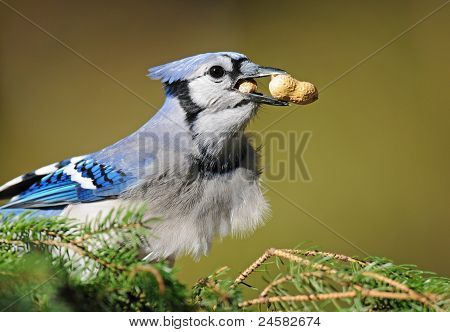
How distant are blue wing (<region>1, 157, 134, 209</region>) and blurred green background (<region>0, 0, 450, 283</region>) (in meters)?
0.79

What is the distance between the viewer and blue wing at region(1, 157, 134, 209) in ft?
4.77

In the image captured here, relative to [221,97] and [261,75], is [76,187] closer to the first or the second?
[221,97]

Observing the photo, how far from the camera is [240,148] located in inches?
59.1

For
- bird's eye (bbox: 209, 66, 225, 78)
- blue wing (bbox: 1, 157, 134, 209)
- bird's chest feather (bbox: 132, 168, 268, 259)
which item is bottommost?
bird's chest feather (bbox: 132, 168, 268, 259)

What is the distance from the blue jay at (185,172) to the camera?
1.39m

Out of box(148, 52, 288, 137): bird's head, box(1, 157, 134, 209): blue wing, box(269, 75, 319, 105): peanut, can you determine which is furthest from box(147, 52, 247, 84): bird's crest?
box(1, 157, 134, 209): blue wing

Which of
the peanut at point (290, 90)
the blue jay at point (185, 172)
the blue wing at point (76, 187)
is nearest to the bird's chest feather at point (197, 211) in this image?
the blue jay at point (185, 172)

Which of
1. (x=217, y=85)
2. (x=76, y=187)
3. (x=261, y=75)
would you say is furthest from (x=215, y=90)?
(x=76, y=187)

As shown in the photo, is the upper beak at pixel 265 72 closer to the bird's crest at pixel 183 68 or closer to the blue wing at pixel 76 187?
the bird's crest at pixel 183 68

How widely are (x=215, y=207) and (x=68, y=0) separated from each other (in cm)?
177

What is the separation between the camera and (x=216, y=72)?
A: 1503 mm

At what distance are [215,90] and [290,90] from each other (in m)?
0.19

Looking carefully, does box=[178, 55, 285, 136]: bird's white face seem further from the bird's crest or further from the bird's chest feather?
the bird's chest feather

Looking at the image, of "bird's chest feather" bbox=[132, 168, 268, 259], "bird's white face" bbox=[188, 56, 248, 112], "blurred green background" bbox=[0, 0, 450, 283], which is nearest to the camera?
"bird's chest feather" bbox=[132, 168, 268, 259]
